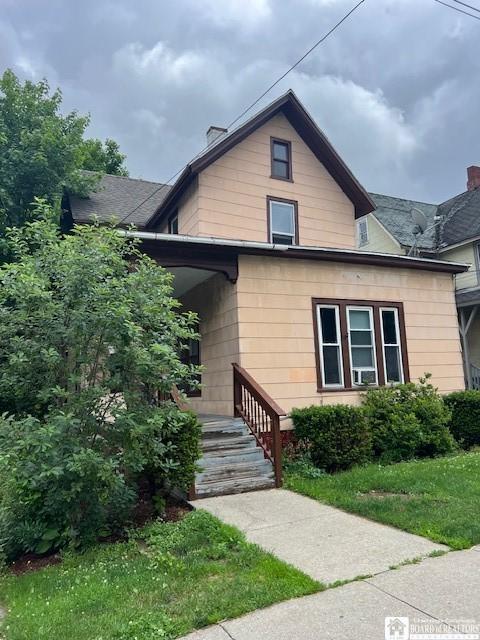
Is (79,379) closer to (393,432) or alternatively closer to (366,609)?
(366,609)

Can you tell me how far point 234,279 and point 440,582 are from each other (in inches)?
240

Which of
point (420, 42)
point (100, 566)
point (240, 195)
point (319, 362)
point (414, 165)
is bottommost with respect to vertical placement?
point (100, 566)

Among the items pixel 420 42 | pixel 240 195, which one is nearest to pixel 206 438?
pixel 240 195

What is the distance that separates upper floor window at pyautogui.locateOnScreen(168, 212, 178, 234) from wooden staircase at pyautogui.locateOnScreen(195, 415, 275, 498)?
6946 millimetres

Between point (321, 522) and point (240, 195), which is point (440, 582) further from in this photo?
point (240, 195)

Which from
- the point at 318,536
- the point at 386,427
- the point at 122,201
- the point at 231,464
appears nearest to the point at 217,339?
the point at 231,464

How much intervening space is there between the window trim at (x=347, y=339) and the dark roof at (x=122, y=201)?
21.8ft

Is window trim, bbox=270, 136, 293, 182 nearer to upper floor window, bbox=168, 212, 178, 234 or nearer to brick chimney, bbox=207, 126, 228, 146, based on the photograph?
brick chimney, bbox=207, 126, 228, 146

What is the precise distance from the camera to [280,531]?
5.18 m

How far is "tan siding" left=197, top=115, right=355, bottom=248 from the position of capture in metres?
11.9

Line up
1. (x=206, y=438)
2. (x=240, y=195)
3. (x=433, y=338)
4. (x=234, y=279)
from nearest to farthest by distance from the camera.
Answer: (x=206, y=438) < (x=234, y=279) < (x=433, y=338) < (x=240, y=195)

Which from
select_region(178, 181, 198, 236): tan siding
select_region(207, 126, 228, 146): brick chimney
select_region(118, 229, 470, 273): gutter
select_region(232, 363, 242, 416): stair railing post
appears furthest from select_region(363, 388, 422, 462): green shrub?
select_region(207, 126, 228, 146): brick chimney

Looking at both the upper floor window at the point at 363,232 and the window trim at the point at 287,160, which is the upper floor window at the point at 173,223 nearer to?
the window trim at the point at 287,160

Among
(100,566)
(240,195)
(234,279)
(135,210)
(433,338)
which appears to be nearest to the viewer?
(100,566)
